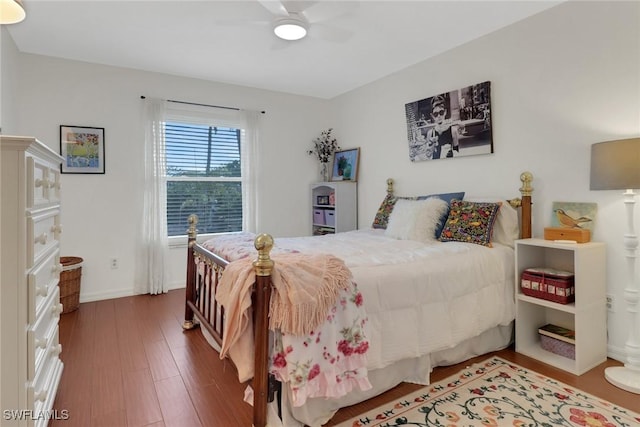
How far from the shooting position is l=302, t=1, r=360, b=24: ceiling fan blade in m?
2.47

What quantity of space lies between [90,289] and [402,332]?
3354 millimetres

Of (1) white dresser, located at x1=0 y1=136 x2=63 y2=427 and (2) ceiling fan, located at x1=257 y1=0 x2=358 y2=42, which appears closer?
(1) white dresser, located at x1=0 y1=136 x2=63 y2=427

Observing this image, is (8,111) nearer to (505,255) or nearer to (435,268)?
(435,268)

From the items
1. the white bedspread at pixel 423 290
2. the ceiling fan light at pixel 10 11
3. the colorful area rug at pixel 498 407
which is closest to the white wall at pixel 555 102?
the white bedspread at pixel 423 290

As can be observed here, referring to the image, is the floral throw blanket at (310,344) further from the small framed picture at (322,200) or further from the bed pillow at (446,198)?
the small framed picture at (322,200)

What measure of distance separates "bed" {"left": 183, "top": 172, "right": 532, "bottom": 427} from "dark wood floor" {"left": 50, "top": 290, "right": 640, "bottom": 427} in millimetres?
165

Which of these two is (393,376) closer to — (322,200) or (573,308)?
(573,308)

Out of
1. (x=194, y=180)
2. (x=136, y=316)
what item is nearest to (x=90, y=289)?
(x=136, y=316)

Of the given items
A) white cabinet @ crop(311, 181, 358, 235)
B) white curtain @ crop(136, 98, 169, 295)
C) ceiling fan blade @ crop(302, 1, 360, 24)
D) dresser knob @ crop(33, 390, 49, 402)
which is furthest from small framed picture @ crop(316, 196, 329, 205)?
dresser knob @ crop(33, 390, 49, 402)

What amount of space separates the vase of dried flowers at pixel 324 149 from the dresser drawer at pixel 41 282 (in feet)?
11.6

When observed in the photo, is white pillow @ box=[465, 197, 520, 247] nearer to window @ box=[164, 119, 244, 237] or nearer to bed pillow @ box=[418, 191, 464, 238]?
bed pillow @ box=[418, 191, 464, 238]

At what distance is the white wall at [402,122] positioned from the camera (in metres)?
2.30

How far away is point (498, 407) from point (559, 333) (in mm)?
966

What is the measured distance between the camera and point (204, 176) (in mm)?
4270
